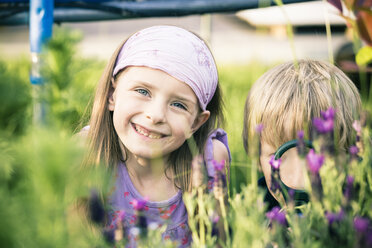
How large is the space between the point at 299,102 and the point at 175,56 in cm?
52

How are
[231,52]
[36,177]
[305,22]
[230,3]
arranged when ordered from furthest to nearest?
[231,52], [305,22], [230,3], [36,177]

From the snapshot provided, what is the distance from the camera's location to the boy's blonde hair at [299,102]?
5.62ft

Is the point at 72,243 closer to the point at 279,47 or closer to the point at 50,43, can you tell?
the point at 50,43

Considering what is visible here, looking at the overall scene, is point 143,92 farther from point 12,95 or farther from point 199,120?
point 12,95

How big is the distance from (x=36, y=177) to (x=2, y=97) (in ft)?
0.84

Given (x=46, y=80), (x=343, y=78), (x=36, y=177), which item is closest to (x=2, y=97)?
(x=46, y=80)

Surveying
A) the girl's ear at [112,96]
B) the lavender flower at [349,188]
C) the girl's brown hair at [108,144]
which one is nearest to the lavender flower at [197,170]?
the lavender flower at [349,188]

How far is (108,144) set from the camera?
1.85 meters

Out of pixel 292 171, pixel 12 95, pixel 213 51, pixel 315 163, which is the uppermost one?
pixel 12 95

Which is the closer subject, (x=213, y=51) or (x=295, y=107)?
(x=295, y=107)

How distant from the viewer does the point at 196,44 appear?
180 centimetres

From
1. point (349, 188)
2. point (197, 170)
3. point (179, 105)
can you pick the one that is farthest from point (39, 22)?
point (349, 188)

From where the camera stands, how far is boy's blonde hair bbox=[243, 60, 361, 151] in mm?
1712

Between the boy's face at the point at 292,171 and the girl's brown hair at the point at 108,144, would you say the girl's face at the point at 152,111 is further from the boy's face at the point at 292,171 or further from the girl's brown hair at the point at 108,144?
the boy's face at the point at 292,171
